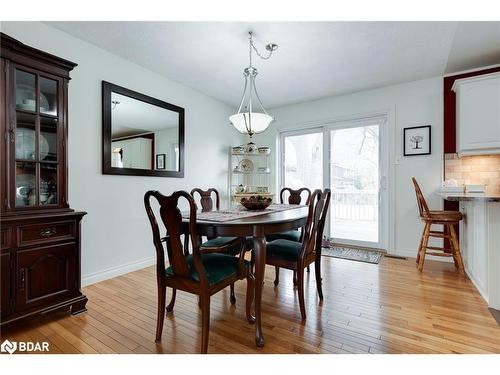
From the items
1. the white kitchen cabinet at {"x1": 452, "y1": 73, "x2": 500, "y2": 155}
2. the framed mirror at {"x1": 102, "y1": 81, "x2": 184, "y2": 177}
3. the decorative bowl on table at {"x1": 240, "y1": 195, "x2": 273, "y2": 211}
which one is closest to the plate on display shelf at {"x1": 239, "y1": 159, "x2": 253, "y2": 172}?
the framed mirror at {"x1": 102, "y1": 81, "x2": 184, "y2": 177}

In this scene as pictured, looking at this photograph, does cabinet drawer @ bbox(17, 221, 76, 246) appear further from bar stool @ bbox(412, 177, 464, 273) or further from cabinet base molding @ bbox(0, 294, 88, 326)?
bar stool @ bbox(412, 177, 464, 273)

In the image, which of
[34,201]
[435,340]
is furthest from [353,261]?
[34,201]

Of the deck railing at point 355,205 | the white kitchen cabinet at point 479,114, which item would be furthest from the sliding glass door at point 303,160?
the white kitchen cabinet at point 479,114

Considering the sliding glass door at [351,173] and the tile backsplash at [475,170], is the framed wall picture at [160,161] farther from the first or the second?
the tile backsplash at [475,170]

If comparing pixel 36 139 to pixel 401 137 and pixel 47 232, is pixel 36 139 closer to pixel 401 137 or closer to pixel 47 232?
pixel 47 232

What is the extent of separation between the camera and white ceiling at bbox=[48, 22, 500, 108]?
228cm

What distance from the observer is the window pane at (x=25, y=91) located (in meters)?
1.80

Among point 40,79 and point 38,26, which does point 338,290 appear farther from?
point 38,26

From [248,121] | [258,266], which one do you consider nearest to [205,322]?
[258,266]

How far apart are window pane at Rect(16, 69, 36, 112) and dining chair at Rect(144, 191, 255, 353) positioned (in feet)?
3.93

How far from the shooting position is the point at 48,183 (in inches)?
76.8

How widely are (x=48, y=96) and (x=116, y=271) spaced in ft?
5.96

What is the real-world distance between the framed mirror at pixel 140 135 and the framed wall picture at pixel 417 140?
10.1 ft
